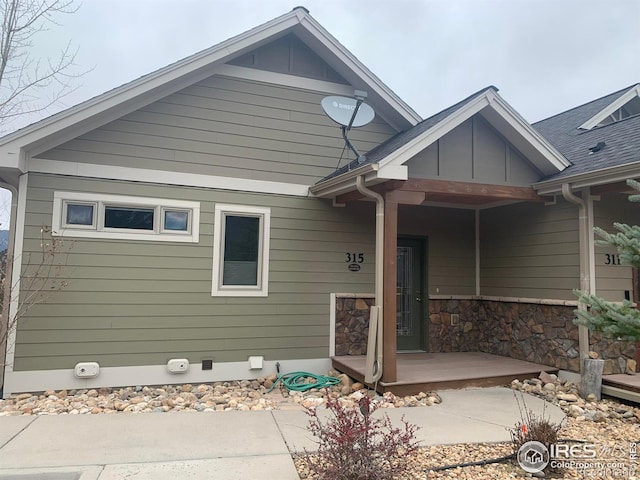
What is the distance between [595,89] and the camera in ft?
97.6

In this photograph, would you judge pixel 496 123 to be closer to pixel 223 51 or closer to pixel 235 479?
pixel 223 51

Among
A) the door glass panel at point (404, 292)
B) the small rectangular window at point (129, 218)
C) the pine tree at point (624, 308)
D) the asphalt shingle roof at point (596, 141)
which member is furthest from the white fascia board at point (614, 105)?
the small rectangular window at point (129, 218)

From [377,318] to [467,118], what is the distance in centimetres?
282

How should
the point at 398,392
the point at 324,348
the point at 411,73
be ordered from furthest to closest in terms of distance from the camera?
the point at 411,73 → the point at 324,348 → the point at 398,392

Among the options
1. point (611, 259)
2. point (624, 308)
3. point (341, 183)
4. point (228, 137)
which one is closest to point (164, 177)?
point (228, 137)

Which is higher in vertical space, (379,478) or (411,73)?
(411,73)

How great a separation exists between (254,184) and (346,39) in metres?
20.7

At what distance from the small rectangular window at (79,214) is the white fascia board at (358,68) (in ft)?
13.2

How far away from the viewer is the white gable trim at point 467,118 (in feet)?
17.1

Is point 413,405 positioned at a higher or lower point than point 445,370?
lower

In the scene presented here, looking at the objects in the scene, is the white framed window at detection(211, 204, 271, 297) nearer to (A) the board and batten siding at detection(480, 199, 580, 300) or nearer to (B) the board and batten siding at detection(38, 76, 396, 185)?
(B) the board and batten siding at detection(38, 76, 396, 185)

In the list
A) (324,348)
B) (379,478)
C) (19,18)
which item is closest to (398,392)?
(324,348)

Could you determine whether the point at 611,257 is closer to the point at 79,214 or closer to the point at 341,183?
the point at 341,183

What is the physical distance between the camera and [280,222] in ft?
21.4
